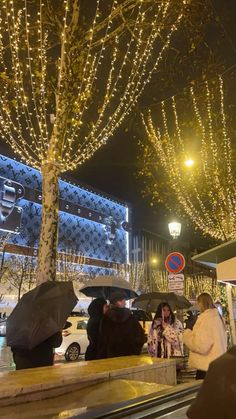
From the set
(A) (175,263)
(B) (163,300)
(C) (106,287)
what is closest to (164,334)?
(C) (106,287)

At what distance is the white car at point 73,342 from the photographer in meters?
16.7

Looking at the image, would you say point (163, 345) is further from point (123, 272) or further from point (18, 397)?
point (123, 272)

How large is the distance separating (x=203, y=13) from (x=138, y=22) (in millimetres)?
1342

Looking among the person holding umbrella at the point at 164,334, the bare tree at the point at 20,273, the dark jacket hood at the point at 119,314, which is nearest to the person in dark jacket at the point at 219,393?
the dark jacket hood at the point at 119,314

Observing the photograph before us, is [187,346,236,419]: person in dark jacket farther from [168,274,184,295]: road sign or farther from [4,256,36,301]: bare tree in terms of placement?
[4,256,36,301]: bare tree

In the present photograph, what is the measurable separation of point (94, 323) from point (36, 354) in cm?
168

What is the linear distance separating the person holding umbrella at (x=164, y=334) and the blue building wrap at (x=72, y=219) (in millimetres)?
37327

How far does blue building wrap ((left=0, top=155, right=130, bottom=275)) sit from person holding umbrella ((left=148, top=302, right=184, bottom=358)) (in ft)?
122

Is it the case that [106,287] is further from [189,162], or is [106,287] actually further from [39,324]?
[189,162]

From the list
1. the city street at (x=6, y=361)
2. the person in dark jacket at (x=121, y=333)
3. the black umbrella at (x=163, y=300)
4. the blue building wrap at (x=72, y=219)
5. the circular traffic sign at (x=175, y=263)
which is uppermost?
the blue building wrap at (x=72, y=219)

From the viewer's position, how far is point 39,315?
4.43m

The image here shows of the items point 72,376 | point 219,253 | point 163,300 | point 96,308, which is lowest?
point 72,376

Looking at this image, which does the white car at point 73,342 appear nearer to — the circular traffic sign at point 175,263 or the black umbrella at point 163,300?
the black umbrella at point 163,300

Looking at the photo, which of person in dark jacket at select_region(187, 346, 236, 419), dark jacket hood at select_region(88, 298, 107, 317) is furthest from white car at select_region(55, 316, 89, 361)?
person in dark jacket at select_region(187, 346, 236, 419)
